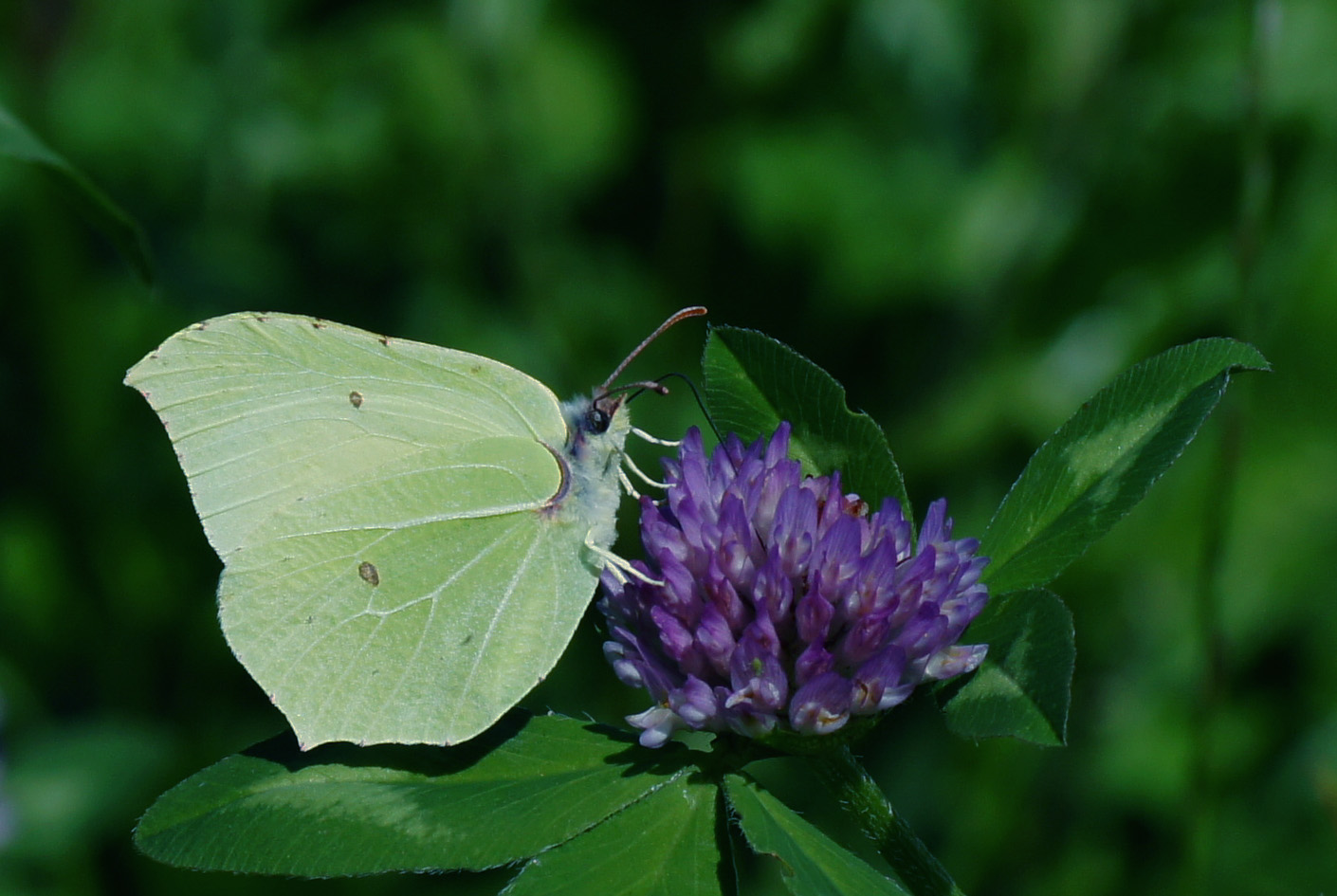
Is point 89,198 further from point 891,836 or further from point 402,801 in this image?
point 891,836

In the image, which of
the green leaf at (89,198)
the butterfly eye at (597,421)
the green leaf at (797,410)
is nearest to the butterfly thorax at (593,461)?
the butterfly eye at (597,421)

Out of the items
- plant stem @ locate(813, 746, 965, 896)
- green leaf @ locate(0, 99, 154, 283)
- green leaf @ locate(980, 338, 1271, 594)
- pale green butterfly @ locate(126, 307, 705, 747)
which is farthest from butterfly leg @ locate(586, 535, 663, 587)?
green leaf @ locate(0, 99, 154, 283)

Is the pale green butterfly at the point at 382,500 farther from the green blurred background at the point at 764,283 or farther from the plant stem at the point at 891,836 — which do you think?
the green blurred background at the point at 764,283

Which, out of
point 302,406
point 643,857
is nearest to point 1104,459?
point 643,857

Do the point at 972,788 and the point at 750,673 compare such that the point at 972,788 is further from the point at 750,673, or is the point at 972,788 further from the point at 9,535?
the point at 9,535

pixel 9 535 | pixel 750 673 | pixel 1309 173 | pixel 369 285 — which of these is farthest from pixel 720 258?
pixel 750 673

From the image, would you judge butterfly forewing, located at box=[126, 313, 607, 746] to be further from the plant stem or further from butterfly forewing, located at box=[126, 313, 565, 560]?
the plant stem

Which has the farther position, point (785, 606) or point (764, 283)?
point (764, 283)
